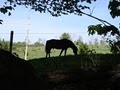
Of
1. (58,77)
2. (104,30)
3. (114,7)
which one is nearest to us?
(58,77)

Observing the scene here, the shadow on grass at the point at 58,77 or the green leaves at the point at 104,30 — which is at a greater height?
the green leaves at the point at 104,30

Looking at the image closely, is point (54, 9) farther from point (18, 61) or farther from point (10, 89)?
point (10, 89)

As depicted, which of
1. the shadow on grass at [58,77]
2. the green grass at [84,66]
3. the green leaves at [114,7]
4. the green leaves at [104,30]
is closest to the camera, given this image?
the shadow on grass at [58,77]

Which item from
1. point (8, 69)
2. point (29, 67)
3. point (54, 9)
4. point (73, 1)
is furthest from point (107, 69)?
point (54, 9)

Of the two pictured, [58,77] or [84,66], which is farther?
[84,66]

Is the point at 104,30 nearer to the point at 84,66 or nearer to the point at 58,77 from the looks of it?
the point at 84,66

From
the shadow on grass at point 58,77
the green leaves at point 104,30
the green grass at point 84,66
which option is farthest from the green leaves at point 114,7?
the shadow on grass at point 58,77

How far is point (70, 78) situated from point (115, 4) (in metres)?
2.67

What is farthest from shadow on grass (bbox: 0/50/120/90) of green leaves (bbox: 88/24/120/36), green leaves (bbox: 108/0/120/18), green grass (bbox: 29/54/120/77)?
green leaves (bbox: 108/0/120/18)

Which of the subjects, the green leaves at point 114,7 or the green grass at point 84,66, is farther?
the green leaves at point 114,7

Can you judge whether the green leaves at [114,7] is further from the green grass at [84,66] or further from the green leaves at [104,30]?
the green grass at [84,66]

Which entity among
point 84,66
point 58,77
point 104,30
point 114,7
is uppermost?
point 114,7

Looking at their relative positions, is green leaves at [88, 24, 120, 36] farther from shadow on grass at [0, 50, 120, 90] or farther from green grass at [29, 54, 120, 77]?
shadow on grass at [0, 50, 120, 90]

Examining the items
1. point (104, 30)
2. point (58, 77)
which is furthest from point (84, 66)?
point (58, 77)
